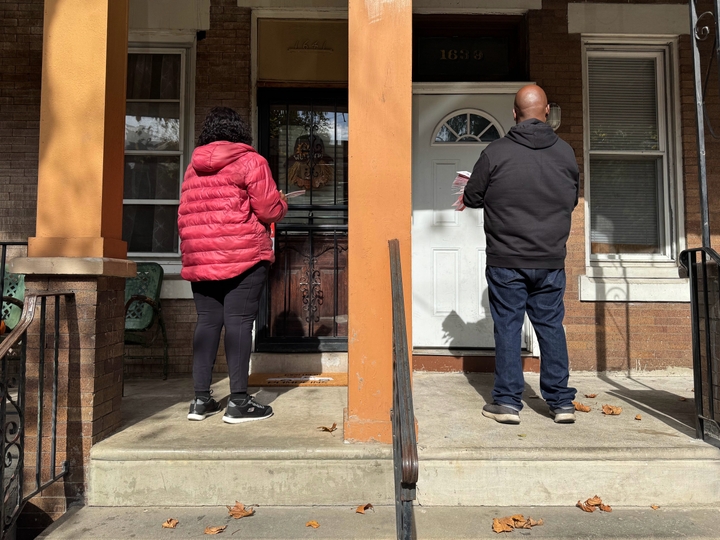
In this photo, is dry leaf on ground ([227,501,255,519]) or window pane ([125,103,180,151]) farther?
window pane ([125,103,180,151])

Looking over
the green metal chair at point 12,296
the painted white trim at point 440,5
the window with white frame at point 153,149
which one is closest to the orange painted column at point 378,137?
the painted white trim at point 440,5

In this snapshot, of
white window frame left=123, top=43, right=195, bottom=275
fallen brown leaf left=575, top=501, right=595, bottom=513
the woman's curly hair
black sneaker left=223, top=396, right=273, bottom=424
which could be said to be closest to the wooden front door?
white window frame left=123, top=43, right=195, bottom=275

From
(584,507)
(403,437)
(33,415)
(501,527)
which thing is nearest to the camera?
(403,437)

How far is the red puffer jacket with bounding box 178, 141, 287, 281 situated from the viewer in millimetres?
3252

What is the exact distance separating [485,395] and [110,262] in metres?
2.71

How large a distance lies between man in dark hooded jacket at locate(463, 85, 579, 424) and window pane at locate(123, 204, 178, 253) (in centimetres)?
318

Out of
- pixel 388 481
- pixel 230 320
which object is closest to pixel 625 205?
pixel 388 481

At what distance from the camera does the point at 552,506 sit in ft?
9.08

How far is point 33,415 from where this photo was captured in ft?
9.50

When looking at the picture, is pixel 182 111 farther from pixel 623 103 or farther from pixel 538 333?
pixel 623 103

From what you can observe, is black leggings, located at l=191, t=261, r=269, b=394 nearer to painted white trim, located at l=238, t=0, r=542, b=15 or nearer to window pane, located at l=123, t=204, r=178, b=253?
window pane, located at l=123, t=204, r=178, b=253

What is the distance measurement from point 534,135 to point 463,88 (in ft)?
7.07

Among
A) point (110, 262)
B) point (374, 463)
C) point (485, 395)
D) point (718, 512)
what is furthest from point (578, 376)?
point (110, 262)

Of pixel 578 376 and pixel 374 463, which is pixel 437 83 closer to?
pixel 578 376
